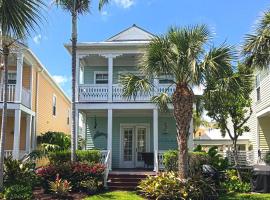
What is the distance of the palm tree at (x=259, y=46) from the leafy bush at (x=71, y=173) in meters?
7.30

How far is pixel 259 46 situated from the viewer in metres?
13.8

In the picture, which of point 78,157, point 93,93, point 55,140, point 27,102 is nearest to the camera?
point 78,157

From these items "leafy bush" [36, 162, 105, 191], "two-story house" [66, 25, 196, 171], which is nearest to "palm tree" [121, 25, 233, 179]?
"leafy bush" [36, 162, 105, 191]

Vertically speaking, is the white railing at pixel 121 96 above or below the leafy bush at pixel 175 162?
above

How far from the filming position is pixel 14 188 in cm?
1389

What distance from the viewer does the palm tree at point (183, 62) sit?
14570mm

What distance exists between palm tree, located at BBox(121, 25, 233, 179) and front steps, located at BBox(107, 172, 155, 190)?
10.5 feet

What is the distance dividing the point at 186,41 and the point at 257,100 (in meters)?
12.6

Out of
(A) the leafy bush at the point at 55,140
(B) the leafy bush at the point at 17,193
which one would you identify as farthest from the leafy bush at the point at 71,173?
(A) the leafy bush at the point at 55,140

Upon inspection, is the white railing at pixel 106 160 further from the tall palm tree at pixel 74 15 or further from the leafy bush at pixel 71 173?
the tall palm tree at pixel 74 15

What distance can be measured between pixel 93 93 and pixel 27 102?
160 inches

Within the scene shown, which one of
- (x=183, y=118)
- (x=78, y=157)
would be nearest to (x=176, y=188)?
(x=183, y=118)

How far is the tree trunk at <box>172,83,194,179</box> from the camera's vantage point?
14.8 m

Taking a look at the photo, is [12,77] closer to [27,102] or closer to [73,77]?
[27,102]
